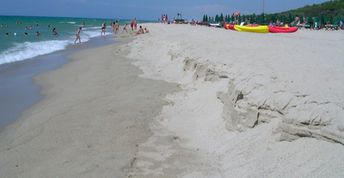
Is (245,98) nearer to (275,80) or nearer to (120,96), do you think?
(275,80)

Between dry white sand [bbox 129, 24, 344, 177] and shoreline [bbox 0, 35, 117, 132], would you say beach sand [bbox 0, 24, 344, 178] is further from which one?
shoreline [bbox 0, 35, 117, 132]

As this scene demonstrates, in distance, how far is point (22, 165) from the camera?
5508 mm

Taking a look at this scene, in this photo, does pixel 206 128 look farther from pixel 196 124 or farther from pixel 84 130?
pixel 84 130

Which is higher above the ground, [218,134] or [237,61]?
[237,61]

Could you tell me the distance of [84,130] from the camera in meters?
6.84

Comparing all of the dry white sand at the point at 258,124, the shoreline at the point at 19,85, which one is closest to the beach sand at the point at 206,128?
the dry white sand at the point at 258,124

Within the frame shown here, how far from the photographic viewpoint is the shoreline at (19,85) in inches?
344

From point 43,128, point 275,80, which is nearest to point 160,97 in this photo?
point 43,128

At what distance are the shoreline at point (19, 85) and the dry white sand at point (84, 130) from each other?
31 cm

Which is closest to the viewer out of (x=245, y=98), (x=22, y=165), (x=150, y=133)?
(x=22, y=165)

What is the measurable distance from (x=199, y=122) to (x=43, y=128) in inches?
115

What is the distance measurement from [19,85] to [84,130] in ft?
20.6

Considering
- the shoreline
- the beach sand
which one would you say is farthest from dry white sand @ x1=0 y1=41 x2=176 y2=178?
the shoreline

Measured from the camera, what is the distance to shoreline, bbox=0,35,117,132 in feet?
28.6
